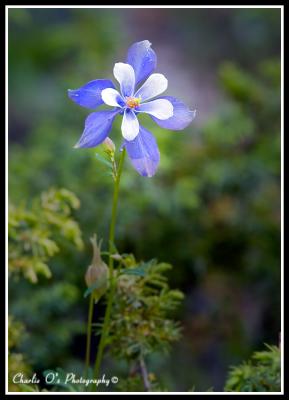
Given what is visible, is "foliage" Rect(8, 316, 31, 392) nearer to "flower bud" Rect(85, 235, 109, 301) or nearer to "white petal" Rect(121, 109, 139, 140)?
"flower bud" Rect(85, 235, 109, 301)

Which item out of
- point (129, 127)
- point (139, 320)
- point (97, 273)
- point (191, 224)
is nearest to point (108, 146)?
point (129, 127)

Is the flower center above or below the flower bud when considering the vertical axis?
above

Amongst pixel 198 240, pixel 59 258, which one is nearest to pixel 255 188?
pixel 198 240

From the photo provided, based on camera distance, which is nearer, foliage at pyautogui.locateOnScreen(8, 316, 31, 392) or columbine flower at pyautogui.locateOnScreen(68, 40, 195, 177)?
columbine flower at pyautogui.locateOnScreen(68, 40, 195, 177)

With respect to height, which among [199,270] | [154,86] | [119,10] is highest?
[119,10]

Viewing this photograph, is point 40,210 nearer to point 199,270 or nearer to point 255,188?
point 199,270

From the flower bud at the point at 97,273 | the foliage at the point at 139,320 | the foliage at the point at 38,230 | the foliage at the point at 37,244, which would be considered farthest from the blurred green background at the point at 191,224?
the flower bud at the point at 97,273

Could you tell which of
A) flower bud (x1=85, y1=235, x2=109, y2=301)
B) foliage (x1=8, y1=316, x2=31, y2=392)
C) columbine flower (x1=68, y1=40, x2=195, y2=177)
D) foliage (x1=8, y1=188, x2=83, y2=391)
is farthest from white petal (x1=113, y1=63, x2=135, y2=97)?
foliage (x1=8, y1=316, x2=31, y2=392)

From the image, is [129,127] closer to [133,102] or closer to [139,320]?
[133,102]
